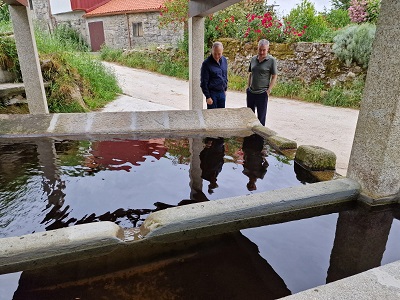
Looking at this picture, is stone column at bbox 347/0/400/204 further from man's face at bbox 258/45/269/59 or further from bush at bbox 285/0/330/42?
bush at bbox 285/0/330/42

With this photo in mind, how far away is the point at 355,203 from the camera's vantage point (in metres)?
2.35

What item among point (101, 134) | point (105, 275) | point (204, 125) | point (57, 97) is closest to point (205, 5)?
point (204, 125)

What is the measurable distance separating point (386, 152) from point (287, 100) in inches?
244

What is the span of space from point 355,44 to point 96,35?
1535cm

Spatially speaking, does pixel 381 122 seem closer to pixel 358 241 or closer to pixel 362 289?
pixel 358 241

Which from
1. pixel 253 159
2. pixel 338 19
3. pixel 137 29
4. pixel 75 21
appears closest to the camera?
pixel 253 159

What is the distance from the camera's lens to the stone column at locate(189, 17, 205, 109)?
5242 millimetres

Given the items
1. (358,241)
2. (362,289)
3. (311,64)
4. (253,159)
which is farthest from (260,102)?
(311,64)

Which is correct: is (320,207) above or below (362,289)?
below

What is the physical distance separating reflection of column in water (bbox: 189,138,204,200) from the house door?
16734 millimetres

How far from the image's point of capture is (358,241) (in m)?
2.01

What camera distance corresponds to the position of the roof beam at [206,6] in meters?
→ 3.96

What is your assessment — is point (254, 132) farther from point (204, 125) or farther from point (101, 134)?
point (101, 134)

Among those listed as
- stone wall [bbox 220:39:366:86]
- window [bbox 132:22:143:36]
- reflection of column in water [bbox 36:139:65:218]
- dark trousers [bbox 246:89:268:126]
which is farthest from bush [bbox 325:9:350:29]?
reflection of column in water [bbox 36:139:65:218]
